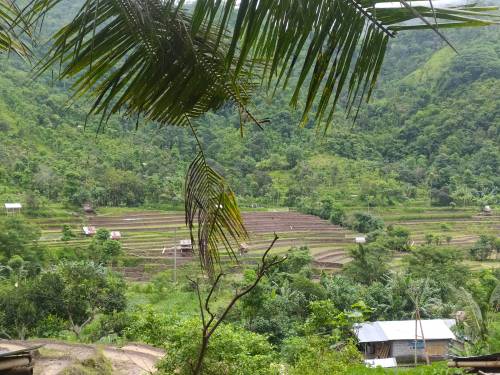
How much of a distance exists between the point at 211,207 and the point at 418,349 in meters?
12.4

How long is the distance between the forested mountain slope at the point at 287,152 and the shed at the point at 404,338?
31.1 ft

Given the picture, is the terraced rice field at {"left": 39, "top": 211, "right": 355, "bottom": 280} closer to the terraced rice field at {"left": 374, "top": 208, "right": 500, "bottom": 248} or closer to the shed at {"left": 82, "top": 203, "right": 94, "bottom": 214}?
the shed at {"left": 82, "top": 203, "right": 94, "bottom": 214}

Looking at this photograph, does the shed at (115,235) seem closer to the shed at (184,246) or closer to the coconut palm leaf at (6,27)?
the shed at (184,246)

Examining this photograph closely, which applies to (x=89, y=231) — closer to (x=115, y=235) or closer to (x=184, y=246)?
(x=115, y=235)

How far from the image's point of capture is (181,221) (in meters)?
22.1

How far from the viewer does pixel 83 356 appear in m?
6.86

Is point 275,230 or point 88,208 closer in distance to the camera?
point 275,230

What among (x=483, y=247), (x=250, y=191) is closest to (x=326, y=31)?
(x=483, y=247)

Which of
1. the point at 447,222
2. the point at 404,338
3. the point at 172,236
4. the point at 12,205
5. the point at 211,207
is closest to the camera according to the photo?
the point at 211,207

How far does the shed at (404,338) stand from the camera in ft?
37.7

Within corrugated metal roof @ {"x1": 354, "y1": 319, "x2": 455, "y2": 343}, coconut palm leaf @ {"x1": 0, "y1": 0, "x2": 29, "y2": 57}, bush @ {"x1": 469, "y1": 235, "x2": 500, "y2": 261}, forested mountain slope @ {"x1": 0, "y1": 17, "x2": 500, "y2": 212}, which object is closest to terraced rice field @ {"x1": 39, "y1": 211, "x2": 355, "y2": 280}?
forested mountain slope @ {"x1": 0, "y1": 17, "x2": 500, "y2": 212}

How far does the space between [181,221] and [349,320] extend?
1254cm

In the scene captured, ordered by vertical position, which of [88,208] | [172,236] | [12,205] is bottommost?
[172,236]

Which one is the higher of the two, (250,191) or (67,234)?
(250,191)
